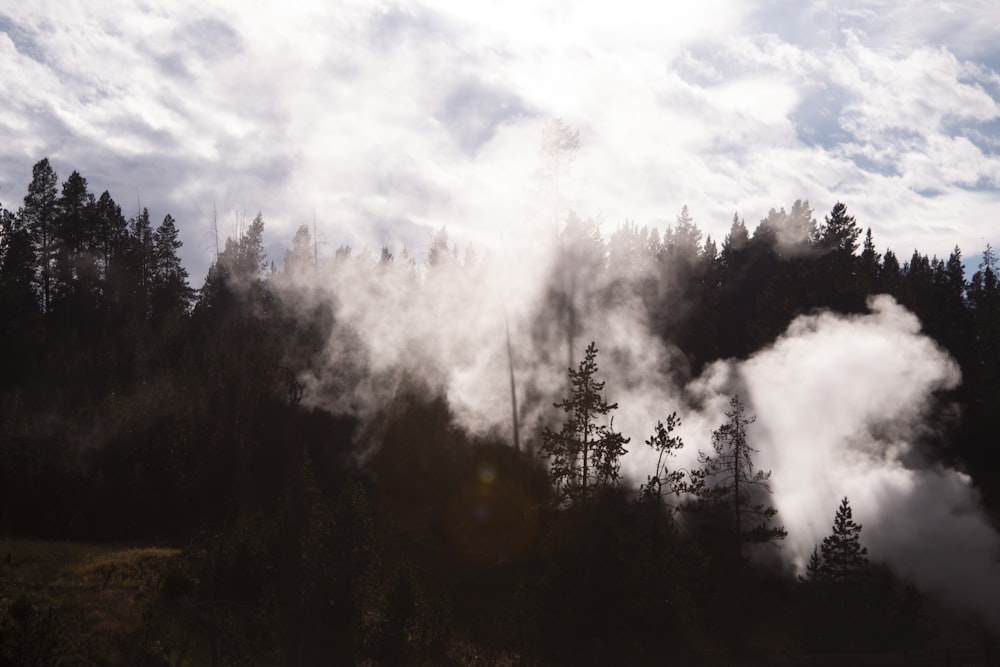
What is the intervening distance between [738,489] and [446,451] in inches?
753

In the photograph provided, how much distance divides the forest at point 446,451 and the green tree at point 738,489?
19 centimetres

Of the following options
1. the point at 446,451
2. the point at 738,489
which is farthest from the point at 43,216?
the point at 738,489

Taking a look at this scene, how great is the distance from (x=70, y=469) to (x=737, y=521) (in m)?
36.2

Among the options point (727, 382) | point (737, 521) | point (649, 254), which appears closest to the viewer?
point (737, 521)

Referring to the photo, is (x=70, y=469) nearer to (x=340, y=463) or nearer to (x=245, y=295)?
(x=340, y=463)

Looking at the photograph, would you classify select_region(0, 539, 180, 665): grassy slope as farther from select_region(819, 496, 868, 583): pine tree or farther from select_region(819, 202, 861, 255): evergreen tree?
select_region(819, 202, 861, 255): evergreen tree

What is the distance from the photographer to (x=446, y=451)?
43438 millimetres

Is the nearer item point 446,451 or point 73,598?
point 73,598

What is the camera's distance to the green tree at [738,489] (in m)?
28.7

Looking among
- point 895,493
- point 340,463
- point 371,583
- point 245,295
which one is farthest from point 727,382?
point 245,295

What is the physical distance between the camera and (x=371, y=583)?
58.9ft

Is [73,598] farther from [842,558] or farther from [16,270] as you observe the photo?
[16,270]

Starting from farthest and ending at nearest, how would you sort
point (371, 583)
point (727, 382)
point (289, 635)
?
point (727, 382), point (371, 583), point (289, 635)

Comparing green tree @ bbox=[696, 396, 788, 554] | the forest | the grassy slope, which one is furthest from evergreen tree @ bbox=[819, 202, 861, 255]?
the grassy slope
